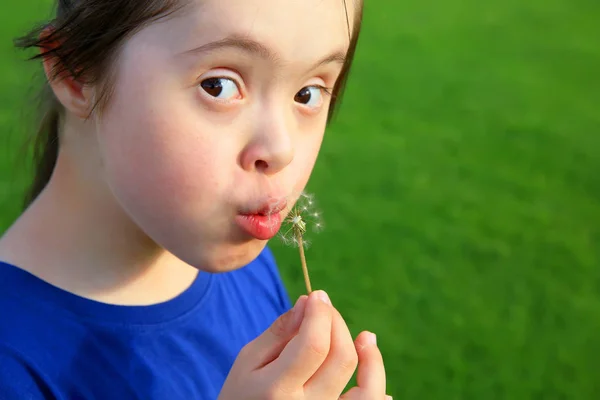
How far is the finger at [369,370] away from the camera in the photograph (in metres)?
0.95

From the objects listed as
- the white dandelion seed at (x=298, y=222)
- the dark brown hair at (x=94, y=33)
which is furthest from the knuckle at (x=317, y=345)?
the dark brown hair at (x=94, y=33)

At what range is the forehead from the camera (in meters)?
0.82

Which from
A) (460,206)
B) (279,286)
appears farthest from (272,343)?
(460,206)

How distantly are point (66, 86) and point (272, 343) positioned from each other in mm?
458

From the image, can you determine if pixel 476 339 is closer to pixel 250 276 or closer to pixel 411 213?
pixel 411 213

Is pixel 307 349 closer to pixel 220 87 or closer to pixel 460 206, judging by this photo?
pixel 220 87

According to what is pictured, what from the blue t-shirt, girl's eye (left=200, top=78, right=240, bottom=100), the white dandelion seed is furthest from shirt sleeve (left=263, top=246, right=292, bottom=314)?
girl's eye (left=200, top=78, right=240, bottom=100)

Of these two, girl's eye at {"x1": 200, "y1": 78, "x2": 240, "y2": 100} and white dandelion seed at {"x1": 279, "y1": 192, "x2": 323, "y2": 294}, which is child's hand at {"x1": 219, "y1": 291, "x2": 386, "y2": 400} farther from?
girl's eye at {"x1": 200, "y1": 78, "x2": 240, "y2": 100}

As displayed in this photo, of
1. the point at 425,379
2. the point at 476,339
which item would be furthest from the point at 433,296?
the point at 425,379

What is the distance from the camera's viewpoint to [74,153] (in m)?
1.03

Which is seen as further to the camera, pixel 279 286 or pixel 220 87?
pixel 279 286

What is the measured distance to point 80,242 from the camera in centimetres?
101

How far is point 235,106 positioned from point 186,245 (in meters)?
0.20

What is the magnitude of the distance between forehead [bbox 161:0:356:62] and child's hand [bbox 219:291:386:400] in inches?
12.2
